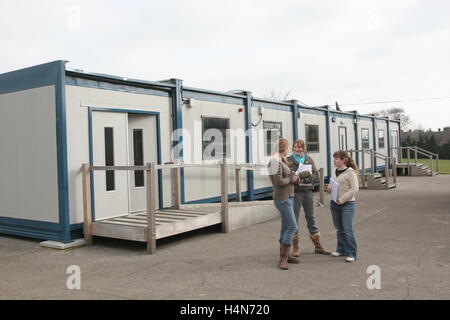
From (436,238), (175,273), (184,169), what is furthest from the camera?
(184,169)

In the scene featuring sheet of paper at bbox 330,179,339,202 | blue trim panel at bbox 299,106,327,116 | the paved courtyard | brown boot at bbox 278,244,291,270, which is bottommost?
the paved courtyard

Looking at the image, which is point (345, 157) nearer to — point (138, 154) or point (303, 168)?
point (303, 168)

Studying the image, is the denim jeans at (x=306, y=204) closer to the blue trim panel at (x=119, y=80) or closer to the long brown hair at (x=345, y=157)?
the long brown hair at (x=345, y=157)

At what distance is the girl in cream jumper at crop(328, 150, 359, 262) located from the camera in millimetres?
5859

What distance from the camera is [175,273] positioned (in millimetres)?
5531

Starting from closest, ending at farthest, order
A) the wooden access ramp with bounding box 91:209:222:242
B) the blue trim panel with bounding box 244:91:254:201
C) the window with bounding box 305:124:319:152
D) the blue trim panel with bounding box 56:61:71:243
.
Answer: the wooden access ramp with bounding box 91:209:222:242, the blue trim panel with bounding box 56:61:71:243, the blue trim panel with bounding box 244:91:254:201, the window with bounding box 305:124:319:152

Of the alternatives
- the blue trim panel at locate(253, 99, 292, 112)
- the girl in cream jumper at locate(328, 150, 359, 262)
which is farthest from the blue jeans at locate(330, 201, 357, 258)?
the blue trim panel at locate(253, 99, 292, 112)

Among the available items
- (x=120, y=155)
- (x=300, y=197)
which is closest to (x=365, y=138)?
(x=120, y=155)

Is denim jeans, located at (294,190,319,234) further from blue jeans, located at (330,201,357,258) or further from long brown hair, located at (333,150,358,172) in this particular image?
long brown hair, located at (333,150,358,172)

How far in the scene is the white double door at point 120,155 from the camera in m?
7.70
